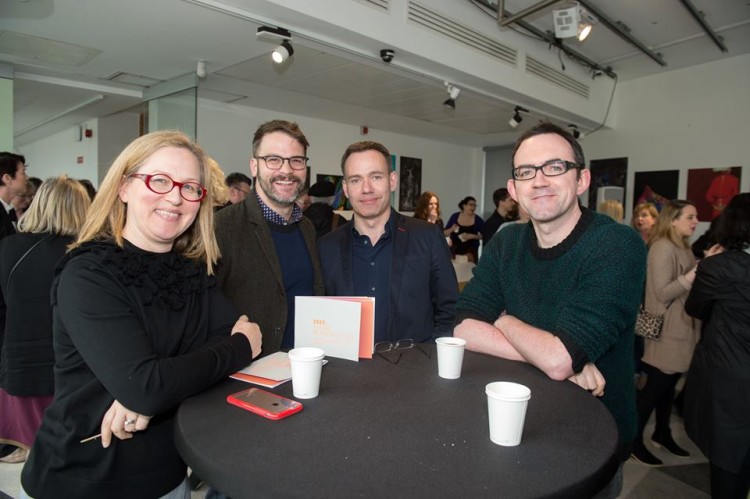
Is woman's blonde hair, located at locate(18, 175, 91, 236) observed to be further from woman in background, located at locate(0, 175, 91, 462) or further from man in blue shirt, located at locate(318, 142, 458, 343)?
man in blue shirt, located at locate(318, 142, 458, 343)

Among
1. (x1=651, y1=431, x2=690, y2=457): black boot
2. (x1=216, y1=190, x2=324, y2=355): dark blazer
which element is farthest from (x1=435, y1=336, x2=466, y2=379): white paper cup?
(x1=651, y1=431, x2=690, y2=457): black boot

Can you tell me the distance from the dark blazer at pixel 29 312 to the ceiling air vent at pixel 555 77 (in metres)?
5.32

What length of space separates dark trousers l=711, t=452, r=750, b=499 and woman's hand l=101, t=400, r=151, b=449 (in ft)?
8.39

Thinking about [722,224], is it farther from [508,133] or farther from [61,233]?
[508,133]

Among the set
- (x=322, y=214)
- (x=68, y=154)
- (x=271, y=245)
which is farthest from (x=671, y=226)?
(x=68, y=154)

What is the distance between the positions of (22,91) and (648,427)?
8.16m

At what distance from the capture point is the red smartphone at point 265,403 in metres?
1.06

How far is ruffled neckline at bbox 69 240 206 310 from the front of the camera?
3.87ft

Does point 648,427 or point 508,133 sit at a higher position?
point 508,133

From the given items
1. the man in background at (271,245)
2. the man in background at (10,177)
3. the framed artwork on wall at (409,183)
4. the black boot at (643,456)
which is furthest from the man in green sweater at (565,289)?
the framed artwork on wall at (409,183)

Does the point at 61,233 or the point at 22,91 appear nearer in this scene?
the point at 61,233

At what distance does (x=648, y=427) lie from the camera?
3568 millimetres

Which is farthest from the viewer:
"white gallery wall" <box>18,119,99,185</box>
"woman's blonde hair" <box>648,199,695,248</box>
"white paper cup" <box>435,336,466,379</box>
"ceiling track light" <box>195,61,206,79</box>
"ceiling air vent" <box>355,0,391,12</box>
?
"white gallery wall" <box>18,119,99,185</box>

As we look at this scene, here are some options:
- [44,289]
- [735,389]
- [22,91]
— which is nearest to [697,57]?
[735,389]
